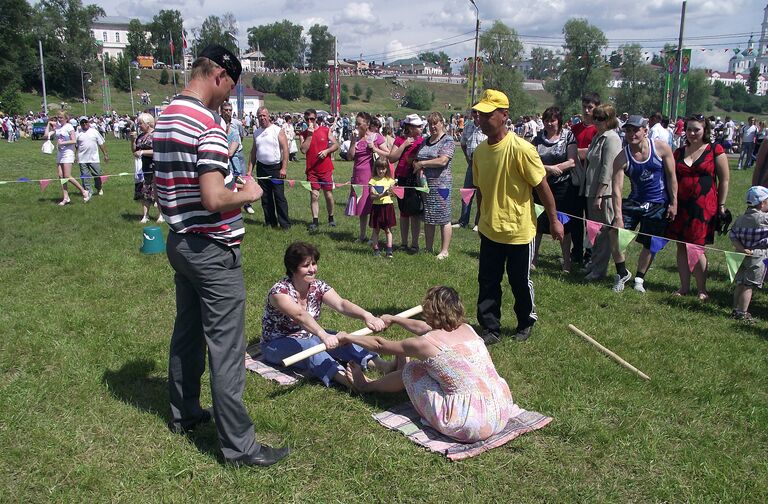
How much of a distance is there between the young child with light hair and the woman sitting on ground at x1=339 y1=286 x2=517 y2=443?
3569 mm

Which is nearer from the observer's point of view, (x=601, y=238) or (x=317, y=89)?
(x=601, y=238)

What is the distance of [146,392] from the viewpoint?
4480 millimetres

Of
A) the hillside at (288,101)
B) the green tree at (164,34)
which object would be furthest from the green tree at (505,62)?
the green tree at (164,34)

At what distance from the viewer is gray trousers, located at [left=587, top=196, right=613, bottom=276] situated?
7.11 metres

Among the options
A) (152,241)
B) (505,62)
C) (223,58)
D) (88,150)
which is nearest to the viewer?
(223,58)

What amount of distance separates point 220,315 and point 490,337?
2.87 m

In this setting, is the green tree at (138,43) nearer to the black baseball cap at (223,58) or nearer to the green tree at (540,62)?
the green tree at (540,62)

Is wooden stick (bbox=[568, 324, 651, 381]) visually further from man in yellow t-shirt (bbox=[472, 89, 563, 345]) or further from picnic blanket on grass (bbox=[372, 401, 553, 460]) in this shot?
picnic blanket on grass (bbox=[372, 401, 553, 460])

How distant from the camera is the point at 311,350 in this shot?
14.3ft

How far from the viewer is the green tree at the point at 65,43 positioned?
7569cm

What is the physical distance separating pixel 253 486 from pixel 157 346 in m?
2.30

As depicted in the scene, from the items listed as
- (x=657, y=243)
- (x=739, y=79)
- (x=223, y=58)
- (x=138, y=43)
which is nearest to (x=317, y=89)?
(x=138, y=43)

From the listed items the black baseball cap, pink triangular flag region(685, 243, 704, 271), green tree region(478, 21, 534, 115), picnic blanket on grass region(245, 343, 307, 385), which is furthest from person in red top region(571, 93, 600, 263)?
green tree region(478, 21, 534, 115)

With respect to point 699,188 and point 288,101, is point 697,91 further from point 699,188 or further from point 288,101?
point 699,188
